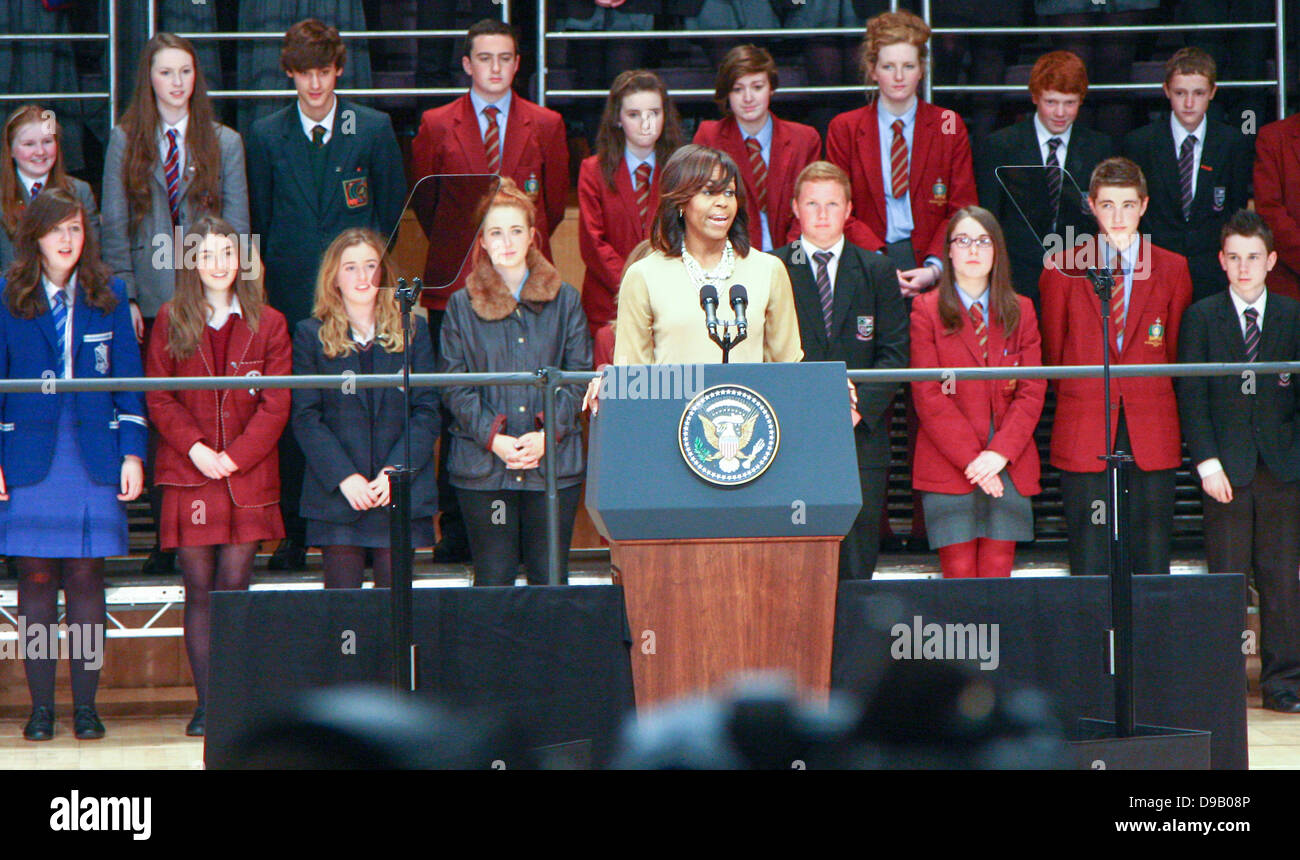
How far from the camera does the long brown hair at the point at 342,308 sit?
495 centimetres

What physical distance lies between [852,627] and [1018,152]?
287 centimetres

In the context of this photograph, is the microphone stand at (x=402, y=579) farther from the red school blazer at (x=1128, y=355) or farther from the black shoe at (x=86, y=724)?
the red school blazer at (x=1128, y=355)

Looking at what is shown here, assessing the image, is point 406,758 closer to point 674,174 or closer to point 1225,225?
point 674,174

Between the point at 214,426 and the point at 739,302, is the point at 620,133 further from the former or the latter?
the point at 739,302

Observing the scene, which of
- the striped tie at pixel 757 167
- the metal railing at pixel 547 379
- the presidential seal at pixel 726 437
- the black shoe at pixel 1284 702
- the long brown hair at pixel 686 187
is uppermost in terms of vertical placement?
the striped tie at pixel 757 167

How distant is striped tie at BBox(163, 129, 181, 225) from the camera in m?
5.27

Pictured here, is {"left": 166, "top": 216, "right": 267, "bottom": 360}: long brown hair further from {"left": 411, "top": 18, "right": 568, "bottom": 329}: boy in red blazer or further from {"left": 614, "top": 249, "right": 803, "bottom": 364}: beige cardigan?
{"left": 614, "top": 249, "right": 803, "bottom": 364}: beige cardigan

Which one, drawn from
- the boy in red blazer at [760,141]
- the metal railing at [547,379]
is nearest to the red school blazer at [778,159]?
the boy in red blazer at [760,141]

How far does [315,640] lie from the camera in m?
3.25

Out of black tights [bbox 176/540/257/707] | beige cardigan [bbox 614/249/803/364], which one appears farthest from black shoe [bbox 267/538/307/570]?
beige cardigan [bbox 614/249/803/364]

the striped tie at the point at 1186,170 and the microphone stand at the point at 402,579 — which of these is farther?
the striped tie at the point at 1186,170

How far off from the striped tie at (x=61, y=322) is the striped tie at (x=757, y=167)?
238 centimetres

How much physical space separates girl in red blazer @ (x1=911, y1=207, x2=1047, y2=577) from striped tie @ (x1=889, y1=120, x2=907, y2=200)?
0.51 metres

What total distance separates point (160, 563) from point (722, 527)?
→ 116 inches
